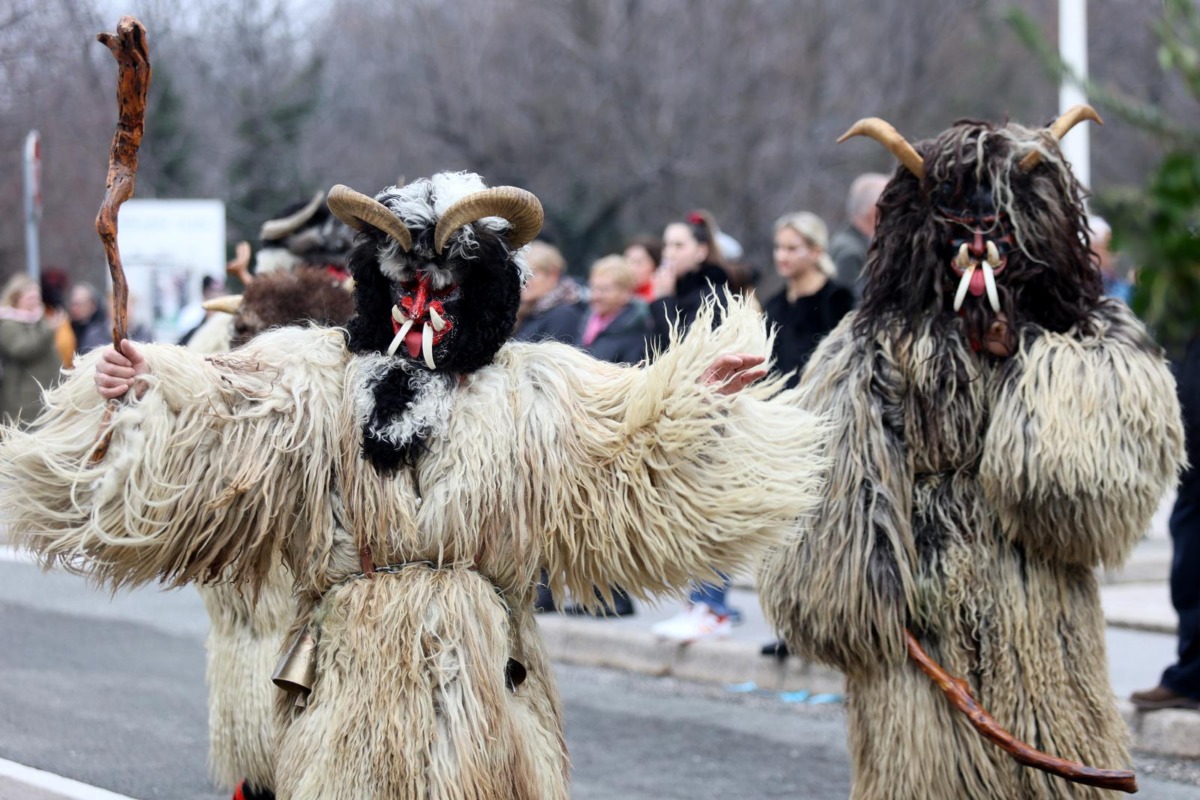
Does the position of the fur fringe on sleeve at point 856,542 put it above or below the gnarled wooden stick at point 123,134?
below

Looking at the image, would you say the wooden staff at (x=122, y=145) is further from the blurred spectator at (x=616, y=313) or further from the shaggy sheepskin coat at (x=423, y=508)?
the blurred spectator at (x=616, y=313)

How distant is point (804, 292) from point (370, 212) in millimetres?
4356

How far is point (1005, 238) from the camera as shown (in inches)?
170

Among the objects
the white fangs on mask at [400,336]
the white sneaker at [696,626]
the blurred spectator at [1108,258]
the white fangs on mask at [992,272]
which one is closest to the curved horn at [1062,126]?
the white fangs on mask at [992,272]

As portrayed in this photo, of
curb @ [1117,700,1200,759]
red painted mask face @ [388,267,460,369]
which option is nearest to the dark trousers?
curb @ [1117,700,1200,759]

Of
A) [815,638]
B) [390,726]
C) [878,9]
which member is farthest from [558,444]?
[878,9]

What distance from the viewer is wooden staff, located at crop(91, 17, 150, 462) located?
3328 millimetres

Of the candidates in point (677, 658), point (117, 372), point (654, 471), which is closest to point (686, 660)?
point (677, 658)

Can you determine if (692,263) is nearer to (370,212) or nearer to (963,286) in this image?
(963,286)

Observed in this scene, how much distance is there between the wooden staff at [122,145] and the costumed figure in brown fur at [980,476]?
2.00 meters

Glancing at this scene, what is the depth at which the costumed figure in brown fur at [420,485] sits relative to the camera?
132 inches

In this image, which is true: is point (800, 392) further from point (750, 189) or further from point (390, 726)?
point (750, 189)

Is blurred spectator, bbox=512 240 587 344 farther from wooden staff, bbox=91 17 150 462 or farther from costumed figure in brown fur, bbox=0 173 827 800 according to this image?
wooden staff, bbox=91 17 150 462

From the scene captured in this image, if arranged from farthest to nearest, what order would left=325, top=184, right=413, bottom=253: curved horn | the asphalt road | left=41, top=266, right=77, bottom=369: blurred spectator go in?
1. left=41, top=266, right=77, bottom=369: blurred spectator
2. the asphalt road
3. left=325, top=184, right=413, bottom=253: curved horn
